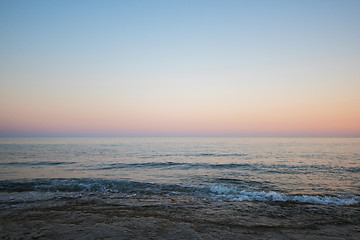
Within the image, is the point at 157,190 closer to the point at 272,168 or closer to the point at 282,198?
the point at 282,198

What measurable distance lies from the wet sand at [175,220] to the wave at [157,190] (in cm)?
122

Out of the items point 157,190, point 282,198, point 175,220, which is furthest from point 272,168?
point 175,220

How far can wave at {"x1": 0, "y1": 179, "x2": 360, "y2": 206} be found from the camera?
1042cm

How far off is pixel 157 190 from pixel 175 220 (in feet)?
19.4

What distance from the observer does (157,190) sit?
12.8 metres

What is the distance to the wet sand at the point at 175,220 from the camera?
596 centimetres

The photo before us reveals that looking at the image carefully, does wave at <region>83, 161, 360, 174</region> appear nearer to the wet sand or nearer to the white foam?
the white foam

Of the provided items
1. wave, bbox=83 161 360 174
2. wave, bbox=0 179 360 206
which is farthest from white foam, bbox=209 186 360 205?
wave, bbox=83 161 360 174

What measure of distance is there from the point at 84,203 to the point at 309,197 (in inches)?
487

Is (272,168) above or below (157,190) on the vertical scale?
below

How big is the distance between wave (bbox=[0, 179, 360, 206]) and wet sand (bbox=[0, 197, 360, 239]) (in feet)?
4.01

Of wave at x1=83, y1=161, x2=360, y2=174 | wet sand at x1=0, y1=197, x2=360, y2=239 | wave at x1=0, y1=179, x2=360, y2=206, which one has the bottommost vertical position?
wave at x1=83, y1=161, x2=360, y2=174

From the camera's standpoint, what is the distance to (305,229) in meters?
6.47

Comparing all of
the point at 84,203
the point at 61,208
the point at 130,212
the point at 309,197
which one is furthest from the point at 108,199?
the point at 309,197
